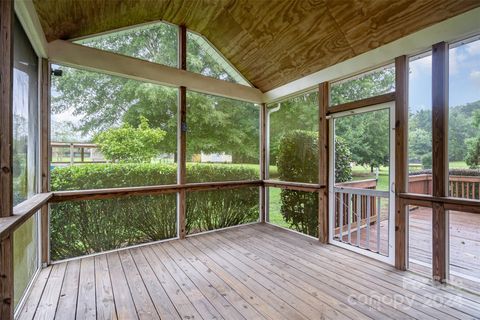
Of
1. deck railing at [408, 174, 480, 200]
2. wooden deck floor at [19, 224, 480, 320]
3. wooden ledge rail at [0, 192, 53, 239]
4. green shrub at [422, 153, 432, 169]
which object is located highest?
green shrub at [422, 153, 432, 169]

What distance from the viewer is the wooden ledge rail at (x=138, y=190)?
118 inches

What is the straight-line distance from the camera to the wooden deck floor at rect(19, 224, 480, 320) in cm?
202

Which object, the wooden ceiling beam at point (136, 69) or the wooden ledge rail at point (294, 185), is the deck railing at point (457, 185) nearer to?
the wooden ledge rail at point (294, 185)

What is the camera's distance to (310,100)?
4039 millimetres

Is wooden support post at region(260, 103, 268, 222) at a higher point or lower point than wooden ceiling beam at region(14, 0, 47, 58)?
lower

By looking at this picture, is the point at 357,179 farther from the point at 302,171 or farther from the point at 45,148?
the point at 45,148

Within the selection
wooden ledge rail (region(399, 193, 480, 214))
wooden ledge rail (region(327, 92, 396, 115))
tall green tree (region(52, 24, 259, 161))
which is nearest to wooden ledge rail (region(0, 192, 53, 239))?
tall green tree (region(52, 24, 259, 161))

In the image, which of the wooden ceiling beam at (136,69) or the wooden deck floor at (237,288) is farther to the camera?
the wooden ceiling beam at (136,69)

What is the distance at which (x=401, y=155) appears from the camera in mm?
2816

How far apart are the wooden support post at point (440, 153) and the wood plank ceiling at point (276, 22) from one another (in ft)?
1.42

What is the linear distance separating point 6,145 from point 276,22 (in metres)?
3.19

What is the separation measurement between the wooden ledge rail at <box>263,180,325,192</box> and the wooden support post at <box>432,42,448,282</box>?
1487mm

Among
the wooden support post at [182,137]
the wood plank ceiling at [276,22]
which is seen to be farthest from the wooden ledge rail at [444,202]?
the wooden support post at [182,137]

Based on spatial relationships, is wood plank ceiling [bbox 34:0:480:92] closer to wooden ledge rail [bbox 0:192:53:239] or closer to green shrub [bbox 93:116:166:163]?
green shrub [bbox 93:116:166:163]
